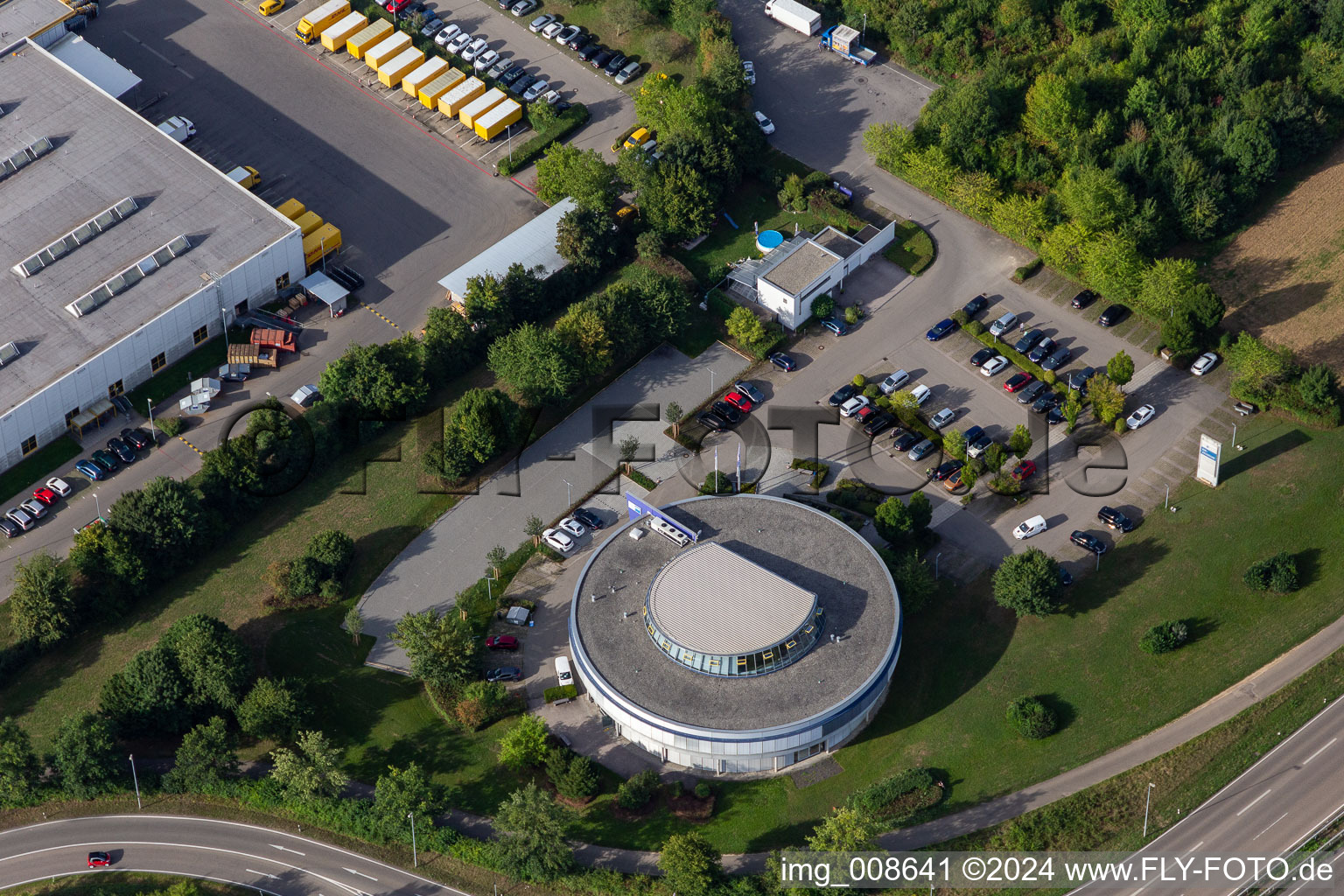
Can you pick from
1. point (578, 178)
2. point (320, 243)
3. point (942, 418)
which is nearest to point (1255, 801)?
point (942, 418)

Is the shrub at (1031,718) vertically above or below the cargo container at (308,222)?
below

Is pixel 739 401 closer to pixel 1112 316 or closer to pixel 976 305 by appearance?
pixel 976 305

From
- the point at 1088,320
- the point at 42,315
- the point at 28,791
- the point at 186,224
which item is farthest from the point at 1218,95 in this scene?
the point at 28,791

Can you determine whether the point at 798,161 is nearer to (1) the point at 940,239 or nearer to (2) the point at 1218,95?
(1) the point at 940,239

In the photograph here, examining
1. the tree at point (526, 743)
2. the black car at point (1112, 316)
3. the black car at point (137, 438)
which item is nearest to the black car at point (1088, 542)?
the black car at point (1112, 316)

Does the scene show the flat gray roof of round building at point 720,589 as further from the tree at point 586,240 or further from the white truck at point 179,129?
the white truck at point 179,129

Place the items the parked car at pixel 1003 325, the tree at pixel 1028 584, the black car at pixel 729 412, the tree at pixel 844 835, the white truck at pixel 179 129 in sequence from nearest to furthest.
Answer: the tree at pixel 844 835, the tree at pixel 1028 584, the black car at pixel 729 412, the parked car at pixel 1003 325, the white truck at pixel 179 129

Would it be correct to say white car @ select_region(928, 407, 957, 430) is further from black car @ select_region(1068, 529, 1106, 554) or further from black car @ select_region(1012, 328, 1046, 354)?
black car @ select_region(1068, 529, 1106, 554)
